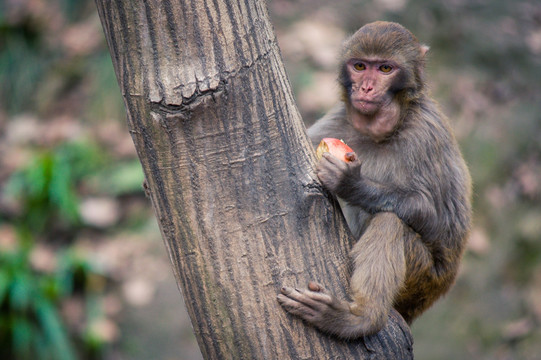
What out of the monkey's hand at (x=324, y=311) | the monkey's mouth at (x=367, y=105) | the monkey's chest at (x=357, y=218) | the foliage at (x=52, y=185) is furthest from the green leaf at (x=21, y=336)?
the monkey's hand at (x=324, y=311)

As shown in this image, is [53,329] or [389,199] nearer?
[389,199]

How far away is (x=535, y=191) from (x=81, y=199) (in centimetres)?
541

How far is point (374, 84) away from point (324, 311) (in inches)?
55.2

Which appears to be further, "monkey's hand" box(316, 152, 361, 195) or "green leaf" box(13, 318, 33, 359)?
"green leaf" box(13, 318, 33, 359)

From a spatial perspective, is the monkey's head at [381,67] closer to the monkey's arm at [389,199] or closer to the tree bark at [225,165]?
the monkey's arm at [389,199]

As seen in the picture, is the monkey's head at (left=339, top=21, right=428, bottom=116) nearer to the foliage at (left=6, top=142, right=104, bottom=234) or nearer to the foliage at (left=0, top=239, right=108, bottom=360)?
the foliage at (left=0, top=239, right=108, bottom=360)

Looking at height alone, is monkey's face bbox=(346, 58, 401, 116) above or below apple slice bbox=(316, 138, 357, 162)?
above

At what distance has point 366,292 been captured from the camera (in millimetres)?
2686

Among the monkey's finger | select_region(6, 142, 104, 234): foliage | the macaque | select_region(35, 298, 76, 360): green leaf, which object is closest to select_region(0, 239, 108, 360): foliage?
select_region(35, 298, 76, 360): green leaf

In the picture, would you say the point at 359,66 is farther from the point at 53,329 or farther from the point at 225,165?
the point at 53,329

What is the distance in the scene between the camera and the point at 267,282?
235 centimetres

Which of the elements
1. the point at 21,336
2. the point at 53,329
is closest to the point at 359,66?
the point at 53,329

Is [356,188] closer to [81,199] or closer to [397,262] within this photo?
[397,262]

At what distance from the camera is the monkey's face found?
3.27m
